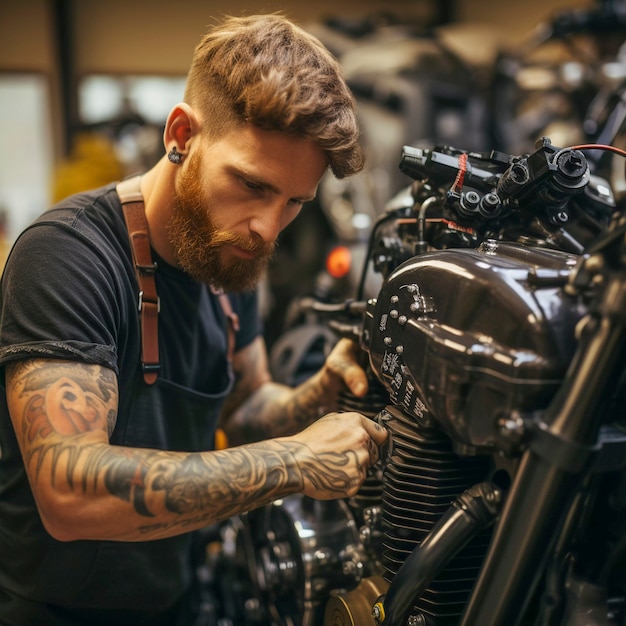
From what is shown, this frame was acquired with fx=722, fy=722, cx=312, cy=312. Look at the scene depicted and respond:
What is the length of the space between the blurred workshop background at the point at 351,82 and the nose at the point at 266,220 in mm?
403

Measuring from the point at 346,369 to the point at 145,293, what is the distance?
14.0 inches

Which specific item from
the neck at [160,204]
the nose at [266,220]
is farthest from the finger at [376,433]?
the neck at [160,204]

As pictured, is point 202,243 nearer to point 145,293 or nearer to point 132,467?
point 145,293

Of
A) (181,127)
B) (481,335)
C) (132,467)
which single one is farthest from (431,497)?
(181,127)

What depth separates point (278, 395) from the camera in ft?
5.00

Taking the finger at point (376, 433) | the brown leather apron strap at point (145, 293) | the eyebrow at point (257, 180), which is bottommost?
the finger at point (376, 433)

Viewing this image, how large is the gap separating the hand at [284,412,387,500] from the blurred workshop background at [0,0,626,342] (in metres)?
0.76

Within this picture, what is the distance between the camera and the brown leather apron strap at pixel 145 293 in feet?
3.85

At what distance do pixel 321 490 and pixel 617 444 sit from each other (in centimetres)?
37

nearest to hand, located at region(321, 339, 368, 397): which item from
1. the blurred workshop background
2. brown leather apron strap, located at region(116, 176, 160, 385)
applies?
brown leather apron strap, located at region(116, 176, 160, 385)

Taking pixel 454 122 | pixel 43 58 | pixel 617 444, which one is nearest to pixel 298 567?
pixel 617 444

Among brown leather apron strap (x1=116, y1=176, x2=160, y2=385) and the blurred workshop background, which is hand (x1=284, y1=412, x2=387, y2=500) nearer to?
brown leather apron strap (x1=116, y1=176, x2=160, y2=385)

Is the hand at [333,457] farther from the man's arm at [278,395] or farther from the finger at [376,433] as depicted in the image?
the man's arm at [278,395]

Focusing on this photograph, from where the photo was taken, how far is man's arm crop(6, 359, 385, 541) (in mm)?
879
